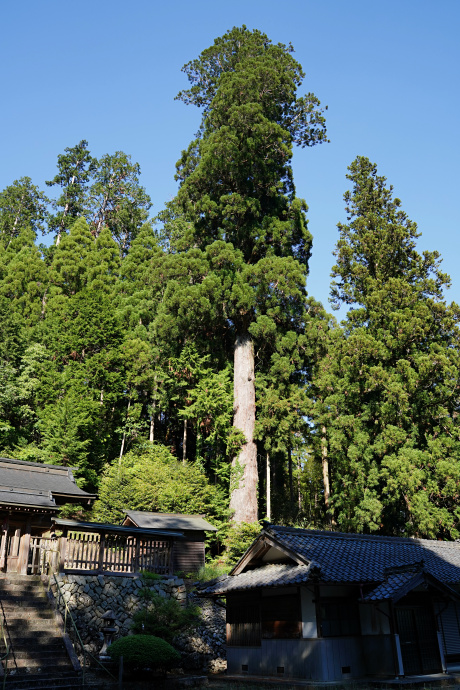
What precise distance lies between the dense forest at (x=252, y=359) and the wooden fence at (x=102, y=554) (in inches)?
218

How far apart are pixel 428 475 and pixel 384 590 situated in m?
10.0

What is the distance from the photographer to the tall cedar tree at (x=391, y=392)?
21.1 metres

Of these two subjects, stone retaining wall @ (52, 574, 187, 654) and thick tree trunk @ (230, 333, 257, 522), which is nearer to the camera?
stone retaining wall @ (52, 574, 187, 654)

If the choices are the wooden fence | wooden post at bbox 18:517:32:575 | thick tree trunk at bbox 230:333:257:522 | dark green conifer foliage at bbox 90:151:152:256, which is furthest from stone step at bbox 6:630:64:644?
dark green conifer foliage at bbox 90:151:152:256

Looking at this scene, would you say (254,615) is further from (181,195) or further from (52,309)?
(52,309)

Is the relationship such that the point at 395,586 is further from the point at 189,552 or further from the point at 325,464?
the point at 325,464

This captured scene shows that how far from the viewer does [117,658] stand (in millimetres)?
11273

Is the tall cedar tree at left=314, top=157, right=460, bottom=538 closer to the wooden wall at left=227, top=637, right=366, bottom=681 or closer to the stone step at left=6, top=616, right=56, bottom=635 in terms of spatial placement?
the wooden wall at left=227, top=637, right=366, bottom=681

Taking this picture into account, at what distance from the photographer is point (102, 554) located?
14336 millimetres

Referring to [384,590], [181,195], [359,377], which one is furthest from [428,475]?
[181,195]

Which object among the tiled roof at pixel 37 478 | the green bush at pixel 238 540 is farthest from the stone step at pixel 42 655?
the green bush at pixel 238 540

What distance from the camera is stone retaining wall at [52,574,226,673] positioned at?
13.2 metres

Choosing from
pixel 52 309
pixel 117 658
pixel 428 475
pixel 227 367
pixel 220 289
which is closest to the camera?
pixel 117 658

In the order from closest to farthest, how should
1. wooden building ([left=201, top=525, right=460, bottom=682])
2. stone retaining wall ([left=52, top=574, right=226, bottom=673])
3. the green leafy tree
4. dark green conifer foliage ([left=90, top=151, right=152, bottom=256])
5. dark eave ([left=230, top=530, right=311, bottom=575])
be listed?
wooden building ([left=201, top=525, right=460, bottom=682])
dark eave ([left=230, top=530, right=311, bottom=575])
stone retaining wall ([left=52, top=574, right=226, bottom=673])
the green leafy tree
dark green conifer foliage ([left=90, top=151, right=152, bottom=256])
